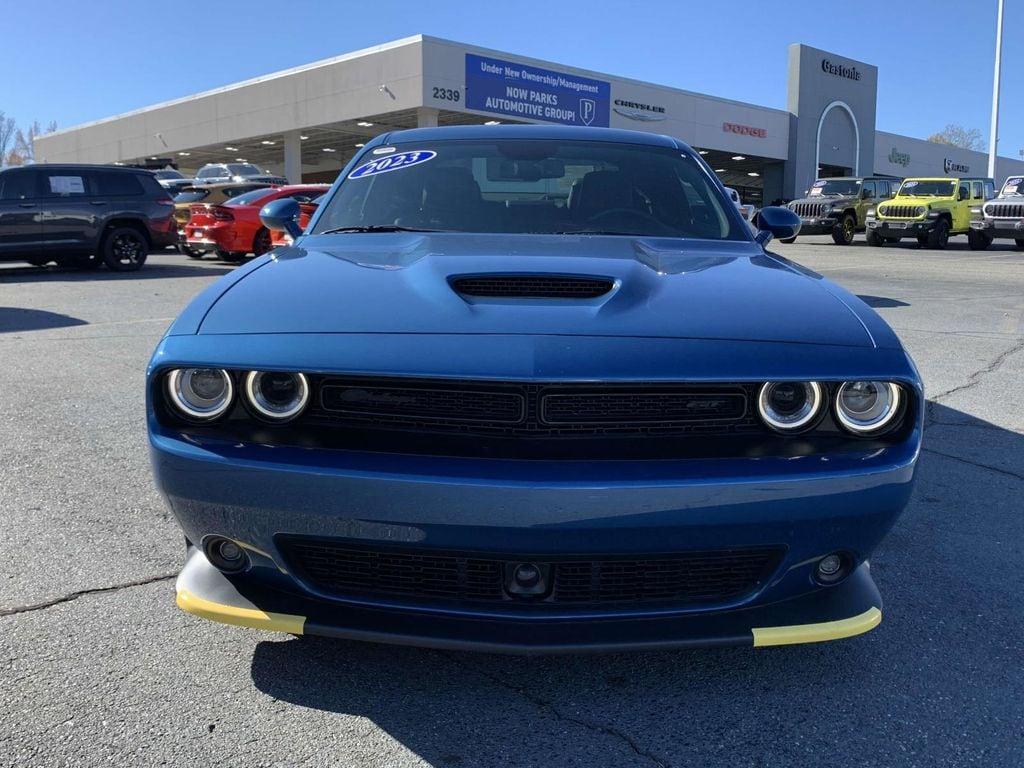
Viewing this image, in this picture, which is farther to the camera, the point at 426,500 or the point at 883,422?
the point at 883,422

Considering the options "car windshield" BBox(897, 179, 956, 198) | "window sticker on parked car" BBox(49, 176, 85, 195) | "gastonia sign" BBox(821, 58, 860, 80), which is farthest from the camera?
"gastonia sign" BBox(821, 58, 860, 80)

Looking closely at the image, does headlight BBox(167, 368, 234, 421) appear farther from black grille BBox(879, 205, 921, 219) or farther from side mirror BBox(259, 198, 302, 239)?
black grille BBox(879, 205, 921, 219)

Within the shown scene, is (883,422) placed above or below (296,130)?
below

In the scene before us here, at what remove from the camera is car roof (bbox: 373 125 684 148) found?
3.82 metres

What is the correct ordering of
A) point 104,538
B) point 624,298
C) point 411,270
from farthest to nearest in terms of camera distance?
point 104,538, point 411,270, point 624,298

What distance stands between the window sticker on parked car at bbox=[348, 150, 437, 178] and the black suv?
11.6 m

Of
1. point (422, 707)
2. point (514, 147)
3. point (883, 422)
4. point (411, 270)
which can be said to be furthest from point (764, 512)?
point (514, 147)

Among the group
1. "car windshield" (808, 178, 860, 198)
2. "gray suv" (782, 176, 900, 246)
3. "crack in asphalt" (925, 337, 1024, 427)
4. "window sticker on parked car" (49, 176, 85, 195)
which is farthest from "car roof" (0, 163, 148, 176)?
"car windshield" (808, 178, 860, 198)

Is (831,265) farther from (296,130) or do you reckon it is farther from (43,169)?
(296,130)

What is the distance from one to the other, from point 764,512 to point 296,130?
128ft

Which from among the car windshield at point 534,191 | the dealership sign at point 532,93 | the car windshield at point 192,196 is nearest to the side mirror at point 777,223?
the car windshield at point 534,191

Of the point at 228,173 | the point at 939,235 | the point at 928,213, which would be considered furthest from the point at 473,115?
the point at 939,235

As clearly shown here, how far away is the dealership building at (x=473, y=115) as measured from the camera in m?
33.5

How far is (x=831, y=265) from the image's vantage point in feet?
58.6
